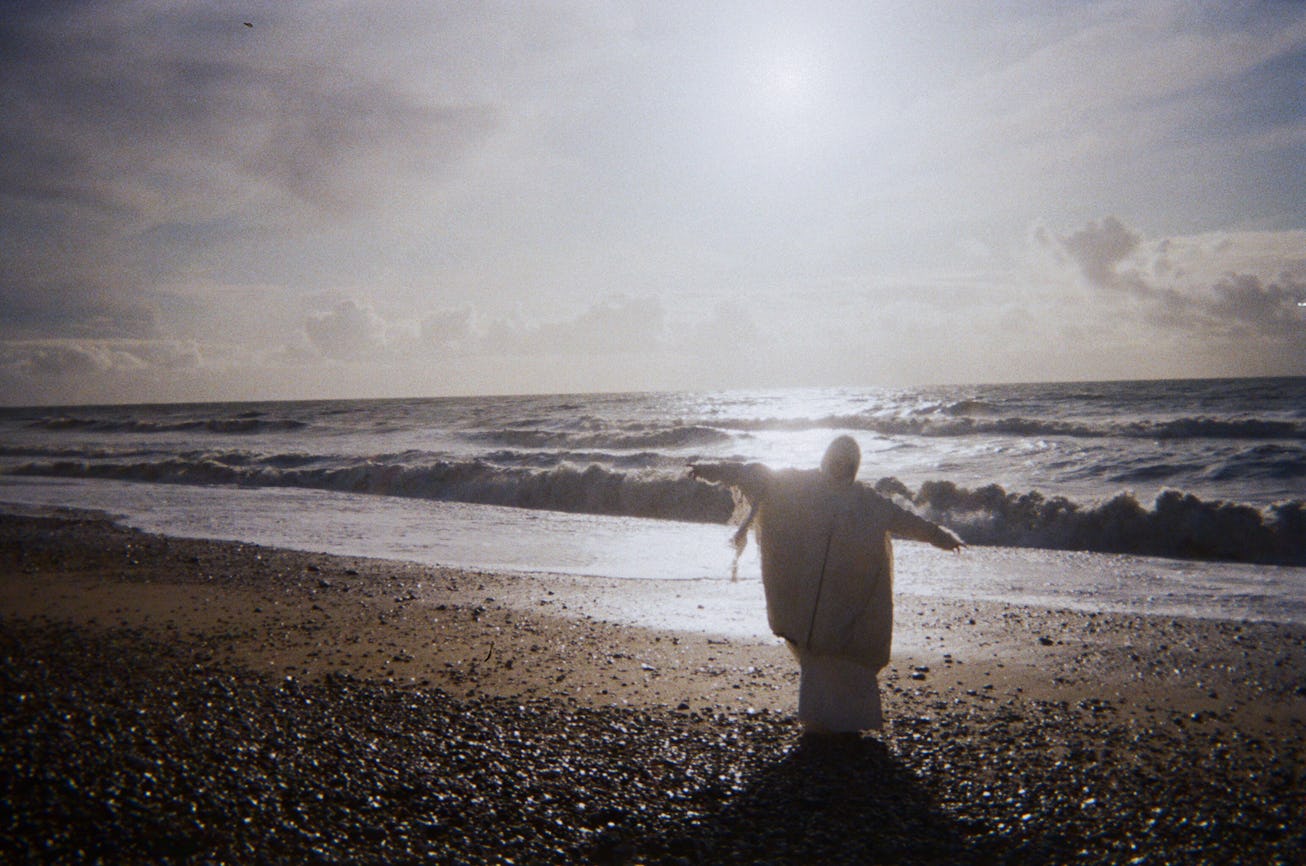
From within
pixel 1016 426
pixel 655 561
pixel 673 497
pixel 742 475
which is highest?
pixel 1016 426

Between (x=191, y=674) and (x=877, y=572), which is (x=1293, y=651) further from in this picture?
(x=191, y=674)

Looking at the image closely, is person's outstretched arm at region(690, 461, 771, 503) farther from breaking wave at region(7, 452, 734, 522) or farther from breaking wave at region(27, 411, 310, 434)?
breaking wave at region(27, 411, 310, 434)

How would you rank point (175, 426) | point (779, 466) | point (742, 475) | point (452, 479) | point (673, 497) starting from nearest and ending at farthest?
point (742, 475) < point (779, 466) < point (673, 497) < point (452, 479) < point (175, 426)

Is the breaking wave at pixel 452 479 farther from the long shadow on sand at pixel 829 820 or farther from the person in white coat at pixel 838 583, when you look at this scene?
the long shadow on sand at pixel 829 820

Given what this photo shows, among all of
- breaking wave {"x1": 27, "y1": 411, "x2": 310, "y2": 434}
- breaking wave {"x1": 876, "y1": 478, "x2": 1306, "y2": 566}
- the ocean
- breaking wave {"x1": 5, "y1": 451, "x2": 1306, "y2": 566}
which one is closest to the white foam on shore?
the ocean

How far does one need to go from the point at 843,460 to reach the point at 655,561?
607cm

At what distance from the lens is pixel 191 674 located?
17.8ft

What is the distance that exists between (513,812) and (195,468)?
2158 centimetres

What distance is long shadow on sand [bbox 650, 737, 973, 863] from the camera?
3.30 meters

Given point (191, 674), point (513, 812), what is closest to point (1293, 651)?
point (513, 812)

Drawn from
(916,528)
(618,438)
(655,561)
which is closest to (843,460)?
(916,528)

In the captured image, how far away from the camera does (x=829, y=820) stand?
3561mm

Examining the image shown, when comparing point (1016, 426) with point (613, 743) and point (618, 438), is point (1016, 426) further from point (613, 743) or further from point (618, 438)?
point (613, 743)

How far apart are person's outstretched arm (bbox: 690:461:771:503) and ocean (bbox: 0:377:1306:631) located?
2391mm
